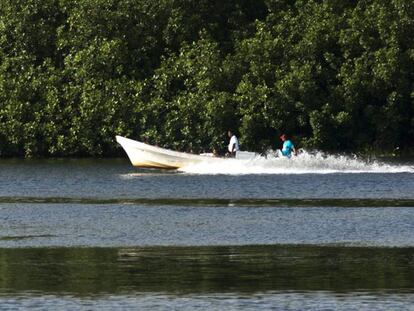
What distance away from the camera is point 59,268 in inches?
1271

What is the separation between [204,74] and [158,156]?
45.5ft

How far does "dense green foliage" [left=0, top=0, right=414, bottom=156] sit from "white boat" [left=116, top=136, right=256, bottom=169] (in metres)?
10.6

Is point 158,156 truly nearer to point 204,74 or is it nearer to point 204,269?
point 204,74

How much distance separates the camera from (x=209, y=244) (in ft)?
121

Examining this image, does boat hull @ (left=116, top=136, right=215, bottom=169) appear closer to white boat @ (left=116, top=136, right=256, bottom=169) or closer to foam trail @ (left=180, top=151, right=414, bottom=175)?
white boat @ (left=116, top=136, right=256, bottom=169)

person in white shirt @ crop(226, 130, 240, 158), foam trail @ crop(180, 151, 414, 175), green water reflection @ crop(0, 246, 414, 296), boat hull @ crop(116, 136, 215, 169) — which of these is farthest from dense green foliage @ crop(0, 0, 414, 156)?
green water reflection @ crop(0, 246, 414, 296)

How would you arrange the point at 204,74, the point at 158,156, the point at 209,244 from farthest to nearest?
the point at 204,74, the point at 158,156, the point at 209,244

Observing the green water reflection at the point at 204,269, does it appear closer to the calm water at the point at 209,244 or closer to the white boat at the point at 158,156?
the calm water at the point at 209,244

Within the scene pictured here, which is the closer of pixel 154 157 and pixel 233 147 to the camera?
pixel 233 147

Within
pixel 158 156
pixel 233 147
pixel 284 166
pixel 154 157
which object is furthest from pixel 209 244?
pixel 154 157

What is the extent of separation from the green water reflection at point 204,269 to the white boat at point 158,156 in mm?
36398

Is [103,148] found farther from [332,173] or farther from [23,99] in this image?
[332,173]

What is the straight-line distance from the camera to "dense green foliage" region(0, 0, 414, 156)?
8519cm

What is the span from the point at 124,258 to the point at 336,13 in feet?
186
